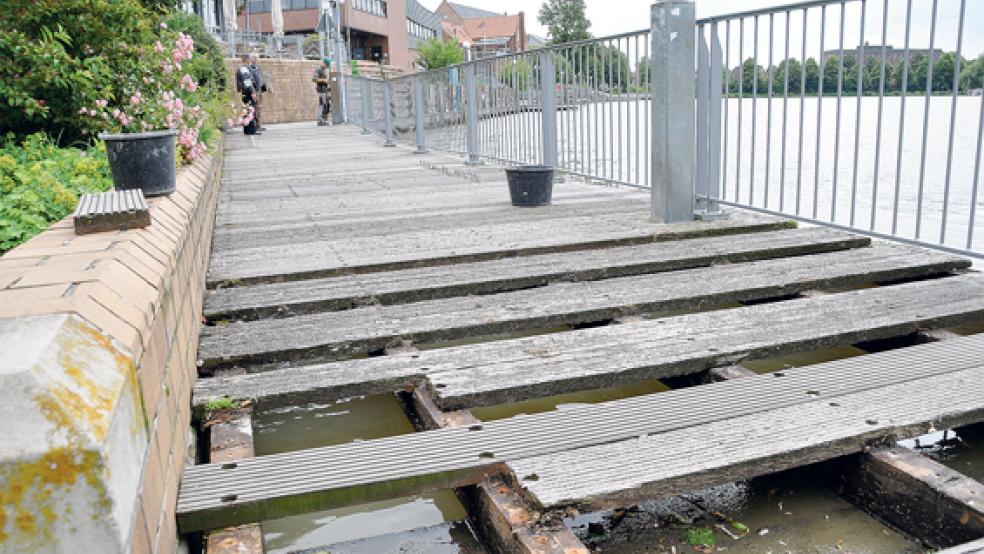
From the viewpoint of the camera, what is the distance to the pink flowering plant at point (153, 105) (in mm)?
5566

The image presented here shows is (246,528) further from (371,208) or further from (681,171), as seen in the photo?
(371,208)

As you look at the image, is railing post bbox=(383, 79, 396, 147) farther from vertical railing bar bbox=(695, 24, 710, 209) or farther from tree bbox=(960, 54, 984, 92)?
tree bbox=(960, 54, 984, 92)

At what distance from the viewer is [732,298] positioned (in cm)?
369

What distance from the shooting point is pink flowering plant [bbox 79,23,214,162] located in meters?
5.57

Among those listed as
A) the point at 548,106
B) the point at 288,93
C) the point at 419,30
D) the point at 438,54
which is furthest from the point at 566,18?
the point at 548,106

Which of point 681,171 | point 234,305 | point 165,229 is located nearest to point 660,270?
point 681,171

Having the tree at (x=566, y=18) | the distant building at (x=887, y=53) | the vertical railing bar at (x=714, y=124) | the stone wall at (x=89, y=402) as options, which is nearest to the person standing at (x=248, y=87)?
the vertical railing bar at (x=714, y=124)

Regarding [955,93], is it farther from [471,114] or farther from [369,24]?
[369,24]

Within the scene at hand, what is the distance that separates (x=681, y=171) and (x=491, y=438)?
3.55m

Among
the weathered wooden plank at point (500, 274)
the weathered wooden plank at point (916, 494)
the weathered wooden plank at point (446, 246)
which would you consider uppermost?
the weathered wooden plank at point (446, 246)

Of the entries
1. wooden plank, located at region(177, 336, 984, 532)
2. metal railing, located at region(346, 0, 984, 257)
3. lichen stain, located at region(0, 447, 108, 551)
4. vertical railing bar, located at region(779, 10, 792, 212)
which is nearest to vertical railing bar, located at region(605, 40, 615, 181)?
metal railing, located at region(346, 0, 984, 257)

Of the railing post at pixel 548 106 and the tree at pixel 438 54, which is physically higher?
the tree at pixel 438 54

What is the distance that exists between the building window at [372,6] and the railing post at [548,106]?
6155cm

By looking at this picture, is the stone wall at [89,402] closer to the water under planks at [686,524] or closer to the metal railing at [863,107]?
the water under planks at [686,524]
